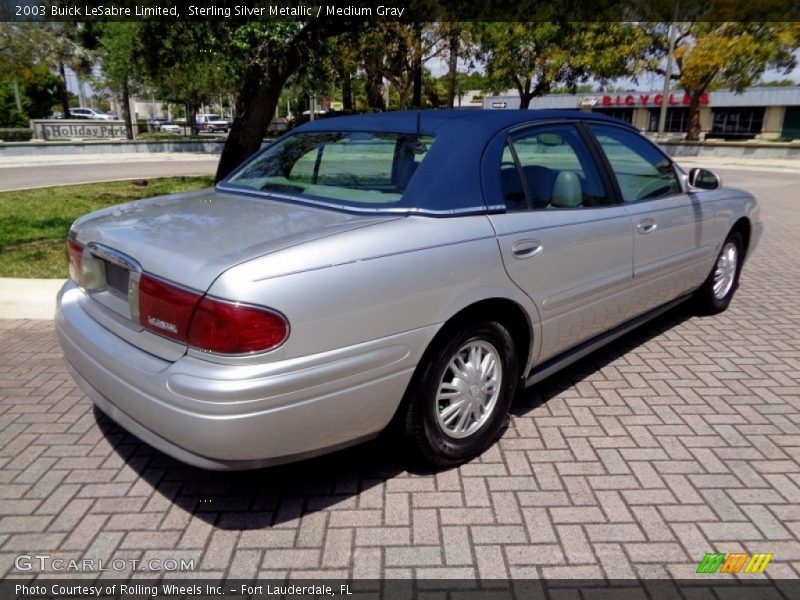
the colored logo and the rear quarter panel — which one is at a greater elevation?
the rear quarter panel

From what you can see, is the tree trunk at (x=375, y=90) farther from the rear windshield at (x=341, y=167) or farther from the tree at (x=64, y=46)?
the rear windshield at (x=341, y=167)

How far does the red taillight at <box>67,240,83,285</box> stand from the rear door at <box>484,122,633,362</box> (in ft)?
6.41

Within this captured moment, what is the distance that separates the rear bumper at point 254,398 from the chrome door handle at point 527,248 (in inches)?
25.6

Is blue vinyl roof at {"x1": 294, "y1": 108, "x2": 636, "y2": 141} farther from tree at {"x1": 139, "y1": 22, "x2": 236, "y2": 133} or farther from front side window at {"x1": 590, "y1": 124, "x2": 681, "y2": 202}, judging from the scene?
tree at {"x1": 139, "y1": 22, "x2": 236, "y2": 133}

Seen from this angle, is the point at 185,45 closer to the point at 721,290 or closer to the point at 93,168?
the point at 721,290

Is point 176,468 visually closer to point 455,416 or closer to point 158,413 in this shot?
point 158,413

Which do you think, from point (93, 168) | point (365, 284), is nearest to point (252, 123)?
point (365, 284)

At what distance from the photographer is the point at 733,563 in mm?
2420

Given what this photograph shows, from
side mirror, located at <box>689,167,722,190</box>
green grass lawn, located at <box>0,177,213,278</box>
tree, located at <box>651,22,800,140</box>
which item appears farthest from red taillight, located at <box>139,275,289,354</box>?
tree, located at <box>651,22,800,140</box>

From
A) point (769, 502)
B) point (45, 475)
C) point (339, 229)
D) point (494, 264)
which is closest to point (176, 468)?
point (45, 475)

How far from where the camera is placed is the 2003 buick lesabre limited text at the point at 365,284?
7.38ft

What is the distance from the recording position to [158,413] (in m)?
2.35

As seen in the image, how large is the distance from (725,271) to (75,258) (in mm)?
4942

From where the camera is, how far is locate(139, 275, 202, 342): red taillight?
227 cm
